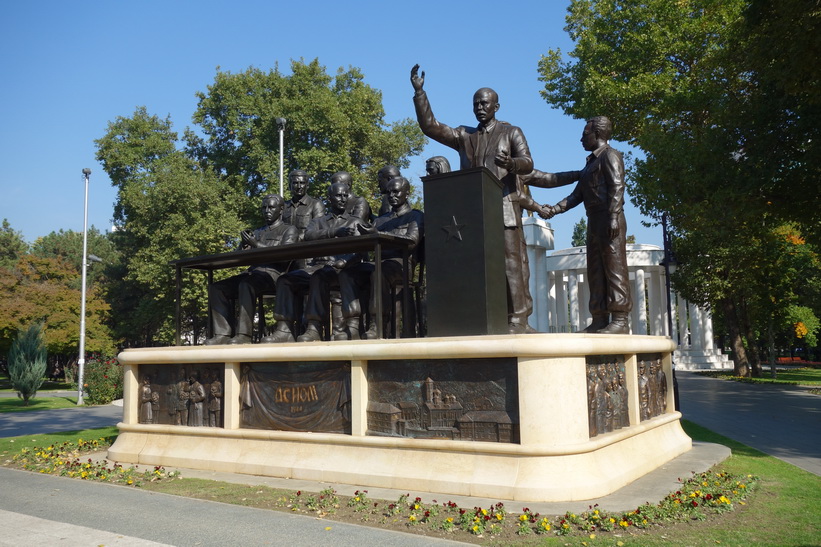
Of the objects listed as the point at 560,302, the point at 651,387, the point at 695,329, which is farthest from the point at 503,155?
the point at 560,302

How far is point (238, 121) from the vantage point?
3228 centimetres

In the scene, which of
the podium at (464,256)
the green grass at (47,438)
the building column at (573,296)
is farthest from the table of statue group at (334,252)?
the building column at (573,296)

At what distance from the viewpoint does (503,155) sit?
25.8 ft

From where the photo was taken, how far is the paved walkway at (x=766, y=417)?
9.83m

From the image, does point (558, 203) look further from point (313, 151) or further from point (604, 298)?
point (313, 151)

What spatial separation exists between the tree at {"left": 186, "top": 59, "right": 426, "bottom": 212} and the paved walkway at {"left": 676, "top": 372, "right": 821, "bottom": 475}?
55.7 ft

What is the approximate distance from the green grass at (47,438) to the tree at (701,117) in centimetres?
1494

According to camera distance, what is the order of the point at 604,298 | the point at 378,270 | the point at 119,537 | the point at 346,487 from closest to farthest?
1. the point at 119,537
2. the point at 346,487
3. the point at 378,270
4. the point at 604,298

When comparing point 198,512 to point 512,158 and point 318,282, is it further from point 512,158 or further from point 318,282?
point 512,158

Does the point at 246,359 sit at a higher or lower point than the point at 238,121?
lower

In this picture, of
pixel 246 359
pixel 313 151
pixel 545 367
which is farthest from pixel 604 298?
pixel 313 151

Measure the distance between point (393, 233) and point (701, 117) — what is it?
18671 millimetres

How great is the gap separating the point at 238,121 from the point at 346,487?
28.0m

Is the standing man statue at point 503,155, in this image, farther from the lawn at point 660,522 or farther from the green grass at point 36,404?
the green grass at point 36,404
